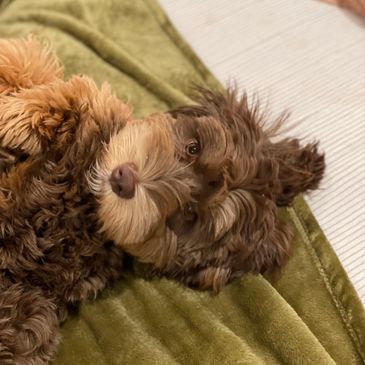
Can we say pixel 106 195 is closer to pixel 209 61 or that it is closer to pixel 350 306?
pixel 350 306


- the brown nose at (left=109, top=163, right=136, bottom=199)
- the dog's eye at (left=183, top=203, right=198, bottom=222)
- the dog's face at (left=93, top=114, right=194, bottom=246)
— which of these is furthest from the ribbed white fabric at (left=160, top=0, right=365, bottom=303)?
the brown nose at (left=109, top=163, right=136, bottom=199)

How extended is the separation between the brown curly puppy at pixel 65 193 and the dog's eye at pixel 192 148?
0.05 metres

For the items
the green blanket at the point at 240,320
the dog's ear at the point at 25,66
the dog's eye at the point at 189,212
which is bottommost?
the green blanket at the point at 240,320

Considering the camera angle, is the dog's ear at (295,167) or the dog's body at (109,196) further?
the dog's ear at (295,167)

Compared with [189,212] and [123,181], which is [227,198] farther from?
[123,181]

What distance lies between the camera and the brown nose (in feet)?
5.95

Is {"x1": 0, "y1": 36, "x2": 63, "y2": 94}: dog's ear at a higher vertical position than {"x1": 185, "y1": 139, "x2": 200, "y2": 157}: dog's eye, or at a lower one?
lower

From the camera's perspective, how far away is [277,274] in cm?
217

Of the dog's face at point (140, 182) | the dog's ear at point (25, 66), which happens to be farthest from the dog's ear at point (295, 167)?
the dog's ear at point (25, 66)

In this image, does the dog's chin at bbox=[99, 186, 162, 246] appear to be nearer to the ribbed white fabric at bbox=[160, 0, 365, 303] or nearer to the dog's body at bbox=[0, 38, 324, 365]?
the dog's body at bbox=[0, 38, 324, 365]

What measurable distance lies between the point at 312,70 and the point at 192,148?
1184mm

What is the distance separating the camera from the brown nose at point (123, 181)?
1813 mm

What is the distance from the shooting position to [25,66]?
2121 millimetres

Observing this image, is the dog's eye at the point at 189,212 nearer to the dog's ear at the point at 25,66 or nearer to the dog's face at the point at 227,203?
the dog's face at the point at 227,203
